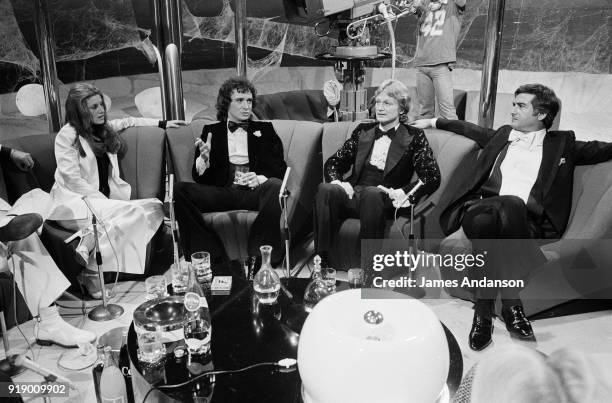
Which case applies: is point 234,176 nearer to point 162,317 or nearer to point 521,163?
point 162,317

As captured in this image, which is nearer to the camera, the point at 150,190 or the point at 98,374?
the point at 98,374

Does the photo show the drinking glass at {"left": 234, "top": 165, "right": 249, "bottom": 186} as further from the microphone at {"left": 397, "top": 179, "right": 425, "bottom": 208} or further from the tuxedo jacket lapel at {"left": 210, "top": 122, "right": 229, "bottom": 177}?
the microphone at {"left": 397, "top": 179, "right": 425, "bottom": 208}

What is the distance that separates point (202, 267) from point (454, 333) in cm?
111

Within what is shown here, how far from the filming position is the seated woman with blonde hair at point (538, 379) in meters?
0.40

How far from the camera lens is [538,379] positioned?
0.41 m

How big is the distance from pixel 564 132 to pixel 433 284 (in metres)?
0.96

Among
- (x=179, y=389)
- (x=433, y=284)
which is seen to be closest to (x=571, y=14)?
(x=433, y=284)

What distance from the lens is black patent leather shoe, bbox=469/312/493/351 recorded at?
7.23 feet

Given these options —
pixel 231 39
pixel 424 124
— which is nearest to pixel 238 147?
pixel 424 124

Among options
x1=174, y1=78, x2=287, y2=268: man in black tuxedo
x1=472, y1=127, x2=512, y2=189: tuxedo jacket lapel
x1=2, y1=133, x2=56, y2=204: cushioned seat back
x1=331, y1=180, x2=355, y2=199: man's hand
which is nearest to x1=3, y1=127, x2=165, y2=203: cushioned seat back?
x1=174, y1=78, x2=287, y2=268: man in black tuxedo

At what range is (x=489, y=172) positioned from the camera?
8.64ft

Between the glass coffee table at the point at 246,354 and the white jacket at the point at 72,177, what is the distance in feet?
3.56

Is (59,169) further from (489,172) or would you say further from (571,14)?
(571,14)

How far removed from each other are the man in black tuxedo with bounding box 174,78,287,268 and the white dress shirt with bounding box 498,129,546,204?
1123 millimetres
